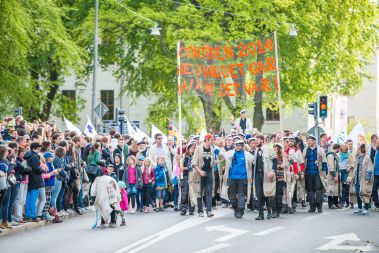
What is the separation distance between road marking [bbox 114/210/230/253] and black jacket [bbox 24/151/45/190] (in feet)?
9.01

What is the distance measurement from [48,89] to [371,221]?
27159 mm

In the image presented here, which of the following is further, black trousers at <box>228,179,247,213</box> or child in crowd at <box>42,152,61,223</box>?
black trousers at <box>228,179,247,213</box>

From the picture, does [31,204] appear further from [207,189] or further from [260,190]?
[260,190]

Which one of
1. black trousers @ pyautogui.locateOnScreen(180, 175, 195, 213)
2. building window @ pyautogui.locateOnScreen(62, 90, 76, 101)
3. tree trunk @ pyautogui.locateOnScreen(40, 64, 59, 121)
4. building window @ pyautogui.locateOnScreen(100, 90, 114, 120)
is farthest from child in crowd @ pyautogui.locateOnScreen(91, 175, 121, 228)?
building window @ pyautogui.locateOnScreen(62, 90, 76, 101)

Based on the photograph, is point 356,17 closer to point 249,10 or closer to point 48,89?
point 249,10

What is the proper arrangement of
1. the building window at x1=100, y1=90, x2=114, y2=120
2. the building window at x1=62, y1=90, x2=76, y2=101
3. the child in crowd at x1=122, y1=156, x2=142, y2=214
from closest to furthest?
the child in crowd at x1=122, y1=156, x2=142, y2=214
the building window at x1=100, y1=90, x2=114, y2=120
the building window at x1=62, y1=90, x2=76, y2=101

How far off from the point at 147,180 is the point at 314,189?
3908 millimetres

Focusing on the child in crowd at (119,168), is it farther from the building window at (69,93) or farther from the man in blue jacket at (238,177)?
the building window at (69,93)

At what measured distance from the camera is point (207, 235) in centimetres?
1977

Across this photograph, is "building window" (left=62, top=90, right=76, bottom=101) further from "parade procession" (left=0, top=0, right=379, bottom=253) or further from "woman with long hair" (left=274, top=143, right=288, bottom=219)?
"woman with long hair" (left=274, top=143, right=288, bottom=219)

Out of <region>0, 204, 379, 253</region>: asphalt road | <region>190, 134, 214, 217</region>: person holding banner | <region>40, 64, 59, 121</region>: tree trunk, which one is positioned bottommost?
<region>0, 204, 379, 253</region>: asphalt road

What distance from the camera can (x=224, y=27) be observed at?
46.3 metres

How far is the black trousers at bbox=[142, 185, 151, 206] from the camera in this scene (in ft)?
85.3

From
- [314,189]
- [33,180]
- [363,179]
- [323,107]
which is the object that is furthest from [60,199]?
[323,107]
